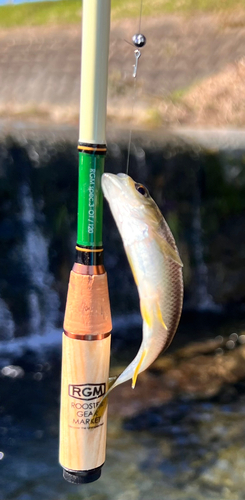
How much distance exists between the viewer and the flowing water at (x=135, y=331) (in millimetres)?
3875

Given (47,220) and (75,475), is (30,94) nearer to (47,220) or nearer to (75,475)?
(47,220)

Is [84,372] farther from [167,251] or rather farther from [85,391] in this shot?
[167,251]

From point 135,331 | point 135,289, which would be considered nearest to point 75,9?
point 135,289

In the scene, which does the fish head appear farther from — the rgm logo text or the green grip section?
the rgm logo text

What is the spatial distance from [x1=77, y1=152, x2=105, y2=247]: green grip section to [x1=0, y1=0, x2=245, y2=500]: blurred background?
706 mm

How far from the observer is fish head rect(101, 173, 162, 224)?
1680mm

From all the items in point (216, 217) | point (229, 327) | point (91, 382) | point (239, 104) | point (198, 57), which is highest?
point (198, 57)

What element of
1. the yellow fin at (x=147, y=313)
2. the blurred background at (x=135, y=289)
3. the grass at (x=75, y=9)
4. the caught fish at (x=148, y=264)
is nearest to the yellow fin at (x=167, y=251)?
the caught fish at (x=148, y=264)

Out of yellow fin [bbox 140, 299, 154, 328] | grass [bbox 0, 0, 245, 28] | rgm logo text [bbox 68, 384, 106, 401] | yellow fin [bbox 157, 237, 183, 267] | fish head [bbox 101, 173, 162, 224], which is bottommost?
rgm logo text [bbox 68, 384, 106, 401]

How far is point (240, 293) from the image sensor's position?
7750 millimetres

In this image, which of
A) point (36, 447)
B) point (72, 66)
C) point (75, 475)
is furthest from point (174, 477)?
point (72, 66)

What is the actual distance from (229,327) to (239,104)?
4.86m

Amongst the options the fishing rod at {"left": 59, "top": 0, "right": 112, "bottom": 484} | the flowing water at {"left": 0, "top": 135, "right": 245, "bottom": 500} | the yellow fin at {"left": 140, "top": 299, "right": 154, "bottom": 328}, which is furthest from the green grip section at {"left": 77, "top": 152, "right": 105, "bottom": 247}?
the flowing water at {"left": 0, "top": 135, "right": 245, "bottom": 500}

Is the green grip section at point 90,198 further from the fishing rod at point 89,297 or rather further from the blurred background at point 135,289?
the blurred background at point 135,289
